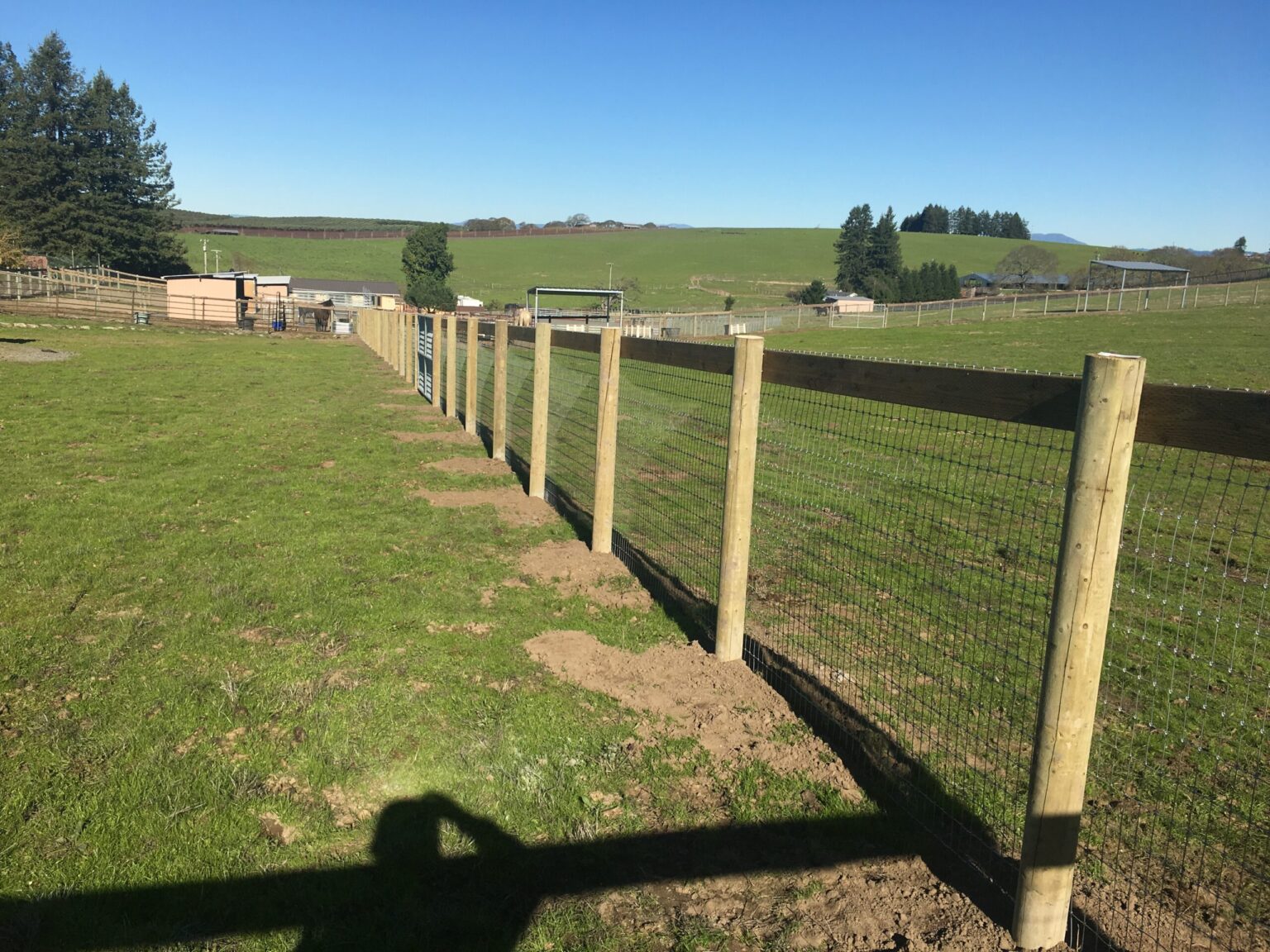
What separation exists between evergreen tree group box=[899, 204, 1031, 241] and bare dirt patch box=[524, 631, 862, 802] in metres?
162

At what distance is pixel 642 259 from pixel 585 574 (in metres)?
113

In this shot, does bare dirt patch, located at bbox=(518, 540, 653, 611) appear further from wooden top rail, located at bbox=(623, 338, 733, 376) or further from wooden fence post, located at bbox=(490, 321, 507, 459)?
wooden fence post, located at bbox=(490, 321, 507, 459)

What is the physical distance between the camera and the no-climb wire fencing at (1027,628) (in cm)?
264

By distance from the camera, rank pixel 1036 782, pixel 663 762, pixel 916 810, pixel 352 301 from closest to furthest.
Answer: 1. pixel 1036 782
2. pixel 916 810
3. pixel 663 762
4. pixel 352 301

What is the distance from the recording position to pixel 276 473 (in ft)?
→ 30.8

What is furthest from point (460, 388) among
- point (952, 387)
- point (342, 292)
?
point (342, 292)

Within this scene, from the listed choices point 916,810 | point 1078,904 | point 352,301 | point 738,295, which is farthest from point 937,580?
point 738,295

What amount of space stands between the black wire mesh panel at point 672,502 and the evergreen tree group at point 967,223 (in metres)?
157

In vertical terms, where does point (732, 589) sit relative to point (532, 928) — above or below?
above

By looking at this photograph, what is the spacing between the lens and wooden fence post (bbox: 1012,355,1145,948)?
8.32 feet

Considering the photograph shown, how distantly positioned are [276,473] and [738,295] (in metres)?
83.2

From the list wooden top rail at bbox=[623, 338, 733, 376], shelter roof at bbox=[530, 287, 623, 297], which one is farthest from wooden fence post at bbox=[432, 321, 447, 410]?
shelter roof at bbox=[530, 287, 623, 297]

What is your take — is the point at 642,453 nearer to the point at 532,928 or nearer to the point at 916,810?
the point at 916,810

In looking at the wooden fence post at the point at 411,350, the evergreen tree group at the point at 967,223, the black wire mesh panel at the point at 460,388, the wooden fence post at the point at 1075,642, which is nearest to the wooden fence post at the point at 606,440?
the wooden fence post at the point at 1075,642
